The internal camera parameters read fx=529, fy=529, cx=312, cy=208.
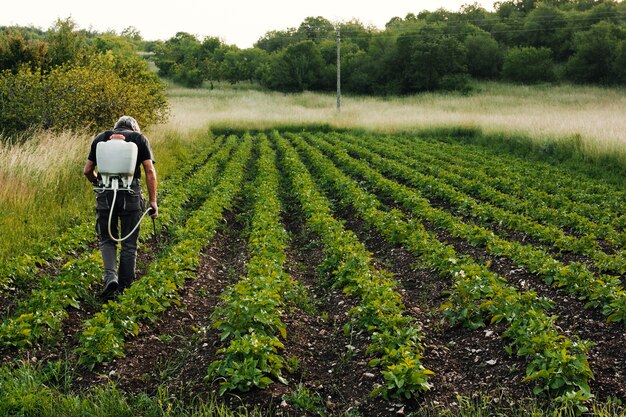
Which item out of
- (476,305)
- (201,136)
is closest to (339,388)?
(476,305)

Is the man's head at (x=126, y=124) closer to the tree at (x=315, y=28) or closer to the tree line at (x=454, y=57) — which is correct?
the tree line at (x=454, y=57)

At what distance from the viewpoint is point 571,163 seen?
60.3 feet

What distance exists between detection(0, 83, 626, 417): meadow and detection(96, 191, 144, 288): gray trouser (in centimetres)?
36

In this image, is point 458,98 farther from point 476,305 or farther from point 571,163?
point 476,305

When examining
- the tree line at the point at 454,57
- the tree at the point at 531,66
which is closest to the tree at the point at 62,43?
the tree line at the point at 454,57

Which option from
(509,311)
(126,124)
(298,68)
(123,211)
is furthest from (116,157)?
(298,68)

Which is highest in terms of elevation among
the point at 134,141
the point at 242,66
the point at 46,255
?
the point at 242,66

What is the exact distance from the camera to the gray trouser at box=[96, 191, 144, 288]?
714 cm

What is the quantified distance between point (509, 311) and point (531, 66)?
62.5 m

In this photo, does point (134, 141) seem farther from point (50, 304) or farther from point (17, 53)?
point (17, 53)

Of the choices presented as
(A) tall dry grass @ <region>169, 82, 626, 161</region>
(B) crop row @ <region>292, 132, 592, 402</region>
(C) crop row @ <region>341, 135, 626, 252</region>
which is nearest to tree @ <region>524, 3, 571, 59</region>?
(A) tall dry grass @ <region>169, 82, 626, 161</region>

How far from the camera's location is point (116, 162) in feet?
22.8

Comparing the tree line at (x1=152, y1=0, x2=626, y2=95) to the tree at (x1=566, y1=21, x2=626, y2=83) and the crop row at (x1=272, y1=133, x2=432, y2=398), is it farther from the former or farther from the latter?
the crop row at (x1=272, y1=133, x2=432, y2=398)

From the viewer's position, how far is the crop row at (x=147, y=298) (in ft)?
17.9
